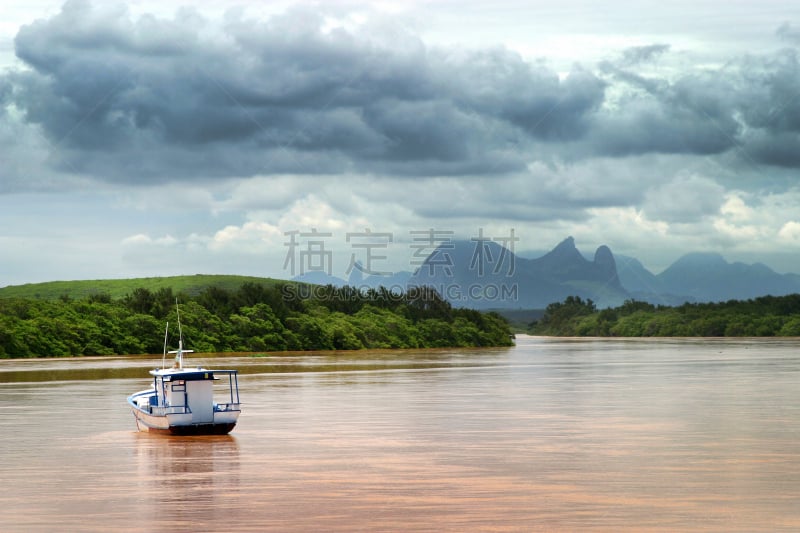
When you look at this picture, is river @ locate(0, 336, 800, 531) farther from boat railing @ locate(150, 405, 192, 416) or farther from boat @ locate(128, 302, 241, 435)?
boat railing @ locate(150, 405, 192, 416)

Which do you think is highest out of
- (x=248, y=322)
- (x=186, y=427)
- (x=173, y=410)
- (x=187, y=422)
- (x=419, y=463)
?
(x=248, y=322)

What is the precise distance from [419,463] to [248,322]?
11064cm

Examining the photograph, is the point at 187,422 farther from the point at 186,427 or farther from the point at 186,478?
the point at 186,478

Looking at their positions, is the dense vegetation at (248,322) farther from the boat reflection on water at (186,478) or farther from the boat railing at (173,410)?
the boat reflection on water at (186,478)

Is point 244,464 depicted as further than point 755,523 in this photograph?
Yes

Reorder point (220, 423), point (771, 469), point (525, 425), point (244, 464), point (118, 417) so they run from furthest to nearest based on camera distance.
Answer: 1. point (118, 417)
2. point (525, 425)
3. point (220, 423)
4. point (244, 464)
5. point (771, 469)

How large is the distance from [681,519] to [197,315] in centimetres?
11819

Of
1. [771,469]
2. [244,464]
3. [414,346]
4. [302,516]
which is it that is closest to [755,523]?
[771,469]

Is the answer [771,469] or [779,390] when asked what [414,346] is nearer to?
[779,390]

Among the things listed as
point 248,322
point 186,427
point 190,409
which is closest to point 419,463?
point 190,409

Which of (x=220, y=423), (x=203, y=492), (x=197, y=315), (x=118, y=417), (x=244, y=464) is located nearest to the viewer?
(x=203, y=492)

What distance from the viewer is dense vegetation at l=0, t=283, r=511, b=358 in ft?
399

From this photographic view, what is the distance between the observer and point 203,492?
27328 mm

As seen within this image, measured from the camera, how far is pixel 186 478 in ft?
97.6
